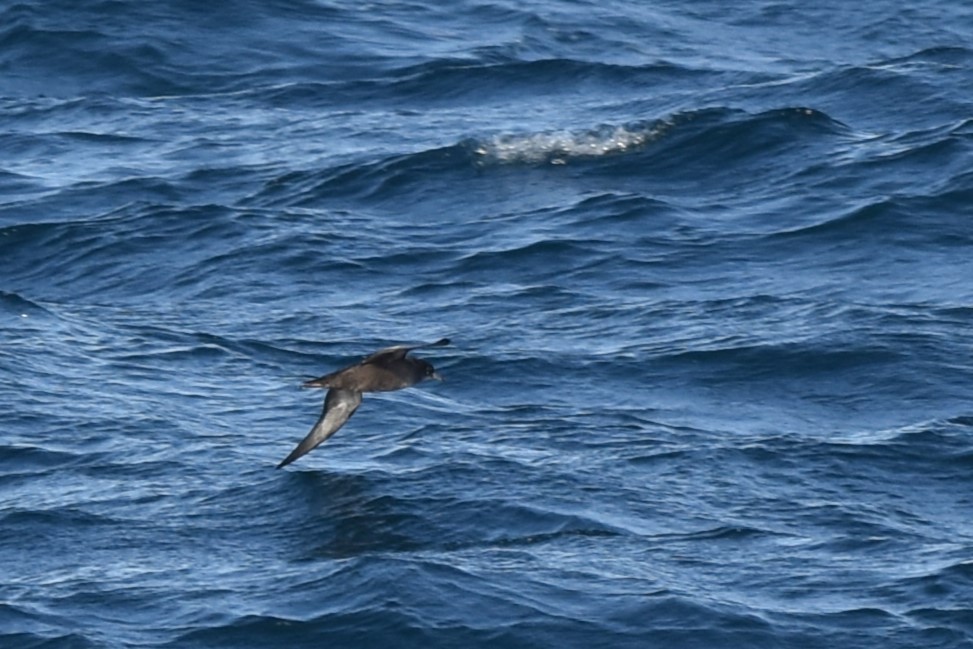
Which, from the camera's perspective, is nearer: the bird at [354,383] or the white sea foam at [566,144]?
the bird at [354,383]

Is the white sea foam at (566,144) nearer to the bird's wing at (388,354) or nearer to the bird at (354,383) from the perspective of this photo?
the bird at (354,383)

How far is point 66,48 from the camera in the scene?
2767 cm

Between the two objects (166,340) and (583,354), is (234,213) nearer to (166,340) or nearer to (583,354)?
(166,340)

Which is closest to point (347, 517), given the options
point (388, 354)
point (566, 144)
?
point (388, 354)

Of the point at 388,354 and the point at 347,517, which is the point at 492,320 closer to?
the point at 388,354

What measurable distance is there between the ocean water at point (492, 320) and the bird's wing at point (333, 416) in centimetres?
26

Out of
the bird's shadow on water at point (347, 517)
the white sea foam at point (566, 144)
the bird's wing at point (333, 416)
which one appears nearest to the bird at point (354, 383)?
the bird's wing at point (333, 416)

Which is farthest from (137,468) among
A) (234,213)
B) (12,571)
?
(234,213)

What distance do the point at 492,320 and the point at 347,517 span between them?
404 cm

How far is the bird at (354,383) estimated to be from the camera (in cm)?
1644

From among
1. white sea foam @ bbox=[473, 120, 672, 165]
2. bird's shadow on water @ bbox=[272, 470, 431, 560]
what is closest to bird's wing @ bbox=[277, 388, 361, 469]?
bird's shadow on water @ bbox=[272, 470, 431, 560]

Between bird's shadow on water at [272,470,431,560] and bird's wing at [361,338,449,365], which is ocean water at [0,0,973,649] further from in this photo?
bird's wing at [361,338,449,365]

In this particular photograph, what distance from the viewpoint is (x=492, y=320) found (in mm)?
19891

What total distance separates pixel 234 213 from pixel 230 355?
349 cm
